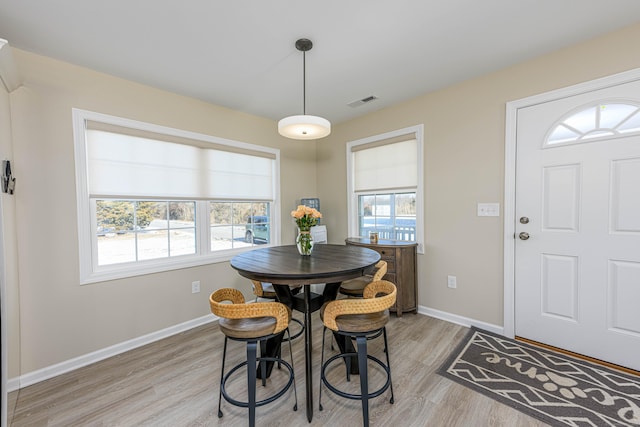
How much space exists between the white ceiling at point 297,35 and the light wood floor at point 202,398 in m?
2.52

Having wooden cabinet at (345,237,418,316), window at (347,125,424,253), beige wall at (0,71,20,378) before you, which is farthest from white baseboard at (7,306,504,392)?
window at (347,125,424,253)

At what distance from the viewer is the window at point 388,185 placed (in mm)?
3119

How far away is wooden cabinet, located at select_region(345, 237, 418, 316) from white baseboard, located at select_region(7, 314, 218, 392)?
2173 mm

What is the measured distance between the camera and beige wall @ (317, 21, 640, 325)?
224 cm

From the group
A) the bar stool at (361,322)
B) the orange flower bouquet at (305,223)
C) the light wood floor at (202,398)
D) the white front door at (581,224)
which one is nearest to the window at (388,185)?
the white front door at (581,224)

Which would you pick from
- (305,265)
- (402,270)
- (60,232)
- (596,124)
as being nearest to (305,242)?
(305,265)

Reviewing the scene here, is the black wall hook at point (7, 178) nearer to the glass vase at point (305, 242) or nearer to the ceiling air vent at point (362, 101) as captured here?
the glass vase at point (305, 242)

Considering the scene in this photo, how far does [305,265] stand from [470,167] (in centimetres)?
209

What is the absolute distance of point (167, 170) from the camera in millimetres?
2740

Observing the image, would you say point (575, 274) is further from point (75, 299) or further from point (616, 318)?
point (75, 299)

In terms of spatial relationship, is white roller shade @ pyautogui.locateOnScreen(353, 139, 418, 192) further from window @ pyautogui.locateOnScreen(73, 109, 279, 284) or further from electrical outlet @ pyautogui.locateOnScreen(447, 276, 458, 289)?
window @ pyautogui.locateOnScreen(73, 109, 279, 284)

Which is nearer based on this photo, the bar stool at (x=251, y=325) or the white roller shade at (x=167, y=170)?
the bar stool at (x=251, y=325)

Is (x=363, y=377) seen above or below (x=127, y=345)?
above

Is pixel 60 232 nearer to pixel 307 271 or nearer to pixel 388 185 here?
pixel 307 271
